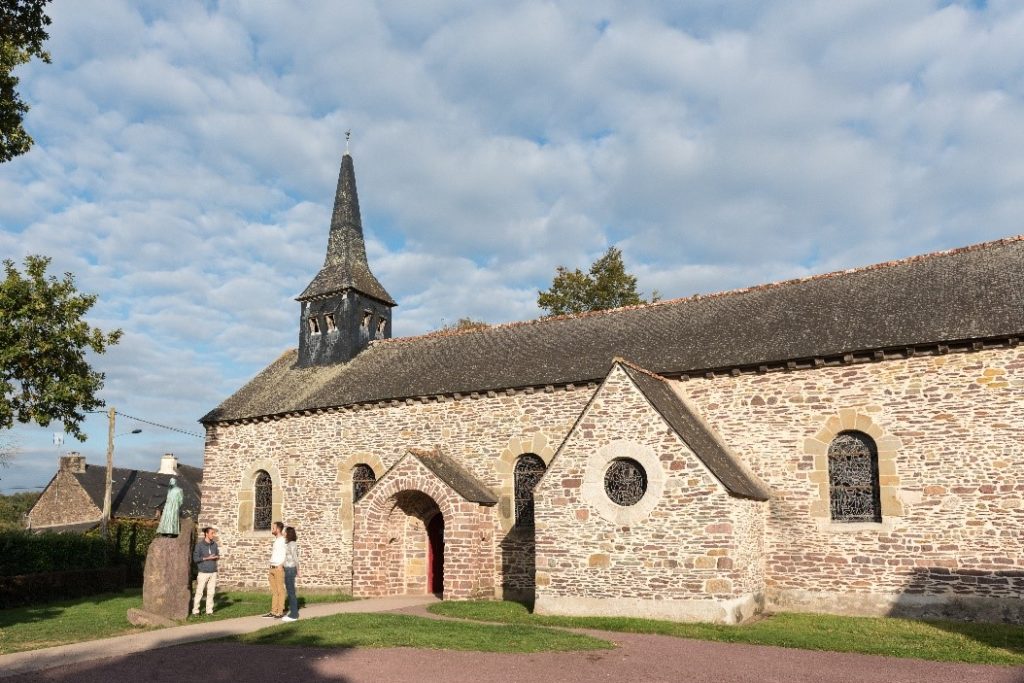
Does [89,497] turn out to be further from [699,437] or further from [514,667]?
[514,667]

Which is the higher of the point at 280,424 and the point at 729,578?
the point at 280,424

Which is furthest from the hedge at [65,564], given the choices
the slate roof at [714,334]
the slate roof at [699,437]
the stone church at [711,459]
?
the slate roof at [699,437]

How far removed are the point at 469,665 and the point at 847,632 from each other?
6.58m

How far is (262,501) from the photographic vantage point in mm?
23125

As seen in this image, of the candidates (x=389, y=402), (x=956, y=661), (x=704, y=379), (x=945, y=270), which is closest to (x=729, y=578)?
(x=956, y=661)

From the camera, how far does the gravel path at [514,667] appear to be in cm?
914

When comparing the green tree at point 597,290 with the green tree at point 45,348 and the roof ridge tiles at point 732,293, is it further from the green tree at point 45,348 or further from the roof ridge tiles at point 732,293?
the green tree at point 45,348

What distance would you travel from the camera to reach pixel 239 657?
1049cm

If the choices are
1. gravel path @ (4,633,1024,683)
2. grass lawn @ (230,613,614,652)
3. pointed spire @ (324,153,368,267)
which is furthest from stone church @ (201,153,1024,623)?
pointed spire @ (324,153,368,267)

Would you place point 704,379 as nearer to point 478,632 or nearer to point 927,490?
point 927,490

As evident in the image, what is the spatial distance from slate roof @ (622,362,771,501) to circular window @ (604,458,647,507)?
109 cm

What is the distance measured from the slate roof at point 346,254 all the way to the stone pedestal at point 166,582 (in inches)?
515

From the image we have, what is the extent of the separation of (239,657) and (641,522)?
7090 millimetres

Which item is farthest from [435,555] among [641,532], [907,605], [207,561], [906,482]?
[906,482]
